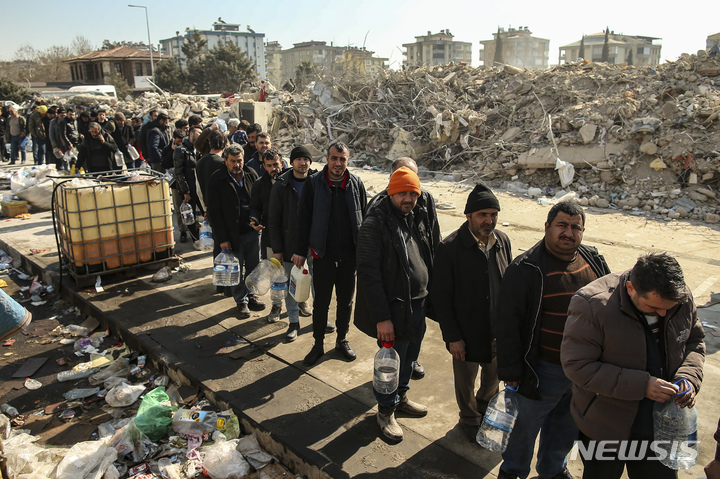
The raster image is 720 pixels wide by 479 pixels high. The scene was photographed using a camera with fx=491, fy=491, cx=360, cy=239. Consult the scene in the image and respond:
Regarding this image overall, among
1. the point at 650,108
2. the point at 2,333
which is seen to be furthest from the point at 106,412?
the point at 650,108

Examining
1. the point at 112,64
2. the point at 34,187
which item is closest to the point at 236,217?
the point at 34,187

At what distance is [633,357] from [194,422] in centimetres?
283

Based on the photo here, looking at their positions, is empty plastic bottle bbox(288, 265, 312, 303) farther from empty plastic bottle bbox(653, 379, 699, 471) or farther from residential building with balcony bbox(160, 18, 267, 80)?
residential building with balcony bbox(160, 18, 267, 80)

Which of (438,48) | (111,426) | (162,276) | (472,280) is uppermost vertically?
(438,48)

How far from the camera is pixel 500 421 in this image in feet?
8.99

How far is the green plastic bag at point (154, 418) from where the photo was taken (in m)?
3.40

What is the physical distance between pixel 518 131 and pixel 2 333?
→ 1303 cm

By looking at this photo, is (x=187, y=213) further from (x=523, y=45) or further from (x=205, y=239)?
(x=523, y=45)

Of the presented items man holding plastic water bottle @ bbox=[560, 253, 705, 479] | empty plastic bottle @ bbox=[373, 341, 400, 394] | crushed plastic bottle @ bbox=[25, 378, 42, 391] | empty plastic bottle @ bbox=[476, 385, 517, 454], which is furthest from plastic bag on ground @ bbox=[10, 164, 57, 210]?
man holding plastic water bottle @ bbox=[560, 253, 705, 479]

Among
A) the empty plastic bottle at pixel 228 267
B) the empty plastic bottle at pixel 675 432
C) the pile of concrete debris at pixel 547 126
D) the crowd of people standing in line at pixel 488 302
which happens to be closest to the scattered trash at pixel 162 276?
the empty plastic bottle at pixel 228 267

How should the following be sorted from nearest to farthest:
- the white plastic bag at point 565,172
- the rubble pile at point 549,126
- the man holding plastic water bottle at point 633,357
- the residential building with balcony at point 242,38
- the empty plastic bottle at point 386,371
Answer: the man holding plastic water bottle at point 633,357, the empty plastic bottle at point 386,371, the rubble pile at point 549,126, the white plastic bag at point 565,172, the residential building with balcony at point 242,38

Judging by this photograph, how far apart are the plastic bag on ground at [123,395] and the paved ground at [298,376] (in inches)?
12.7

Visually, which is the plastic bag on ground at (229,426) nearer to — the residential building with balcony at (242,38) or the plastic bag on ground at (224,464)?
the plastic bag on ground at (224,464)

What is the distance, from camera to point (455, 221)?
891cm
